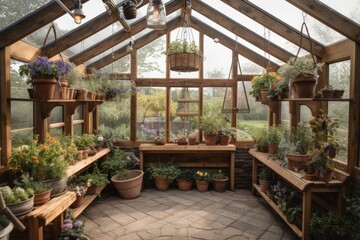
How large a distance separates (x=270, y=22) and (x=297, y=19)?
35 cm

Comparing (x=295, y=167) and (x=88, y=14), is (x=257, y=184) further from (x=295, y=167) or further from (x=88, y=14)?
(x=88, y=14)

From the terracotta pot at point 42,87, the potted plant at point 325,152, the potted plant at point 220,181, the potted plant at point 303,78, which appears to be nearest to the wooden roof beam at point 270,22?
the potted plant at point 303,78

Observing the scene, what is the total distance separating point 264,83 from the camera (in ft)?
13.8

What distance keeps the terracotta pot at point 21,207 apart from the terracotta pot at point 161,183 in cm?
283

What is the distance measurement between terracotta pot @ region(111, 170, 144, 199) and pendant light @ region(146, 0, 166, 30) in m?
2.86

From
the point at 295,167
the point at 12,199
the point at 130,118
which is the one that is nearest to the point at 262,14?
the point at 295,167

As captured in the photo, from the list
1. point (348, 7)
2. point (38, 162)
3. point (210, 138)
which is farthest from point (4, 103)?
point (348, 7)

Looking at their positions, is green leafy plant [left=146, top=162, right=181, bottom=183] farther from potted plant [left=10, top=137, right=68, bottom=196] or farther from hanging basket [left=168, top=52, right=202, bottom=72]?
potted plant [left=10, top=137, right=68, bottom=196]

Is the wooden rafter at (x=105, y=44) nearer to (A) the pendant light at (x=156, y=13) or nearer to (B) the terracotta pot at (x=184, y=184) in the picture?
(A) the pendant light at (x=156, y=13)

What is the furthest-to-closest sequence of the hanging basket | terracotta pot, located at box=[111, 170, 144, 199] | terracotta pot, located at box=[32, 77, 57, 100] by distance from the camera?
terracotta pot, located at box=[111, 170, 144, 199] → the hanging basket → terracotta pot, located at box=[32, 77, 57, 100]

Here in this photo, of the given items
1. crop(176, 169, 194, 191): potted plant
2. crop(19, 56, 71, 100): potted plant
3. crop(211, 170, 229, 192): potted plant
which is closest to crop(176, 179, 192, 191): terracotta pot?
crop(176, 169, 194, 191): potted plant

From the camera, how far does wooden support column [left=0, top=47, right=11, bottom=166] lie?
281cm

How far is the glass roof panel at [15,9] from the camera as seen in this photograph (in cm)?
252

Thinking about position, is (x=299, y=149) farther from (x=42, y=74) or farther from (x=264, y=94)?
(x=42, y=74)
